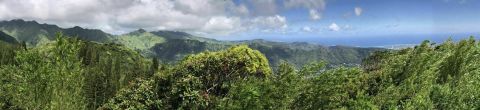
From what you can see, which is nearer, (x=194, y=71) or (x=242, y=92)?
(x=242, y=92)

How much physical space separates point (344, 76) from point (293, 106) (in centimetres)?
300

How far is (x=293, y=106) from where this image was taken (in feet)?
86.2

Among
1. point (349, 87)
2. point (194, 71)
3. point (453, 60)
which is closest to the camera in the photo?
point (349, 87)

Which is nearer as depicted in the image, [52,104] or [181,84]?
[52,104]

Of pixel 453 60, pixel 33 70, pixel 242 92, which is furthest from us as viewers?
pixel 453 60

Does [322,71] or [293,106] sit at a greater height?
[322,71]

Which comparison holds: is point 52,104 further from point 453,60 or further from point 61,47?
point 453,60

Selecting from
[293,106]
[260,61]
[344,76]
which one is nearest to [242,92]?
[293,106]

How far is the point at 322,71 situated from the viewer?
26453 millimetres

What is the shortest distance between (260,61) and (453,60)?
43.6 ft

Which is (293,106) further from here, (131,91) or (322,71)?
(131,91)

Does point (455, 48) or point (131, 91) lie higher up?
point (455, 48)

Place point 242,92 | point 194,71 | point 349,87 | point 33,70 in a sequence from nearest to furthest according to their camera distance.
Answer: point 242,92 → point 33,70 → point 349,87 → point 194,71

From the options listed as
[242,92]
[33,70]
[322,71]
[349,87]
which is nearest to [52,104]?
[33,70]
